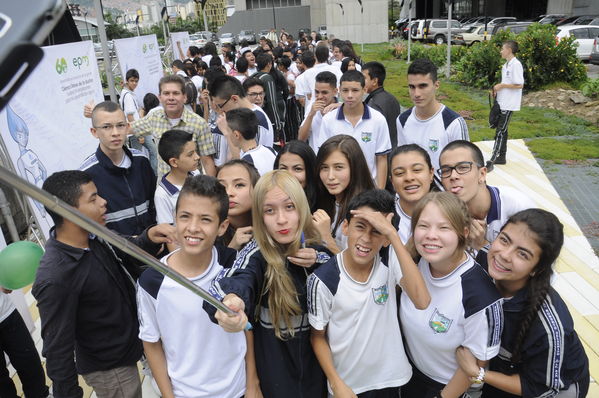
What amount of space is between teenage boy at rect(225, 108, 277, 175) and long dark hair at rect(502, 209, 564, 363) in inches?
80.7

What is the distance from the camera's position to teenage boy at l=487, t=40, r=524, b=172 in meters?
6.64

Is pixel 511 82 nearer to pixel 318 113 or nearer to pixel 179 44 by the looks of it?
pixel 318 113

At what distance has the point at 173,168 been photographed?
121 inches

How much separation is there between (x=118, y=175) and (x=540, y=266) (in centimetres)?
259

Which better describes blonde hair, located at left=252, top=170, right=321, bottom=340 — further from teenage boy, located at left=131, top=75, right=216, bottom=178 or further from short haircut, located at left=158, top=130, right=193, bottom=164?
teenage boy, located at left=131, top=75, right=216, bottom=178

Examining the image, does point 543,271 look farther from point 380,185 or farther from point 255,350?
point 380,185

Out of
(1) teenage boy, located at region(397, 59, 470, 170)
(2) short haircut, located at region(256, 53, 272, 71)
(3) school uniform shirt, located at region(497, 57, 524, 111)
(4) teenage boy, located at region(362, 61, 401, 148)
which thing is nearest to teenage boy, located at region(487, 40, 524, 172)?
(3) school uniform shirt, located at region(497, 57, 524, 111)

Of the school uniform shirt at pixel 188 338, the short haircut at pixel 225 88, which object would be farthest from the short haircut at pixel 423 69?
the school uniform shirt at pixel 188 338

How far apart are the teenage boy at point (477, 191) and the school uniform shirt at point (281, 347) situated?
1.01 m

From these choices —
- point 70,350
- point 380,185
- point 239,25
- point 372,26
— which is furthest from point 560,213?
point 239,25

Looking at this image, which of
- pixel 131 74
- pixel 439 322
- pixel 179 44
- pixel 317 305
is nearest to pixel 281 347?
pixel 317 305

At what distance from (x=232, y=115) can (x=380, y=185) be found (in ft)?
4.67

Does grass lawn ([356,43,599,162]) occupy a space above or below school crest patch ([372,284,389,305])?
below

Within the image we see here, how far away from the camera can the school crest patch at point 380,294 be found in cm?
187
